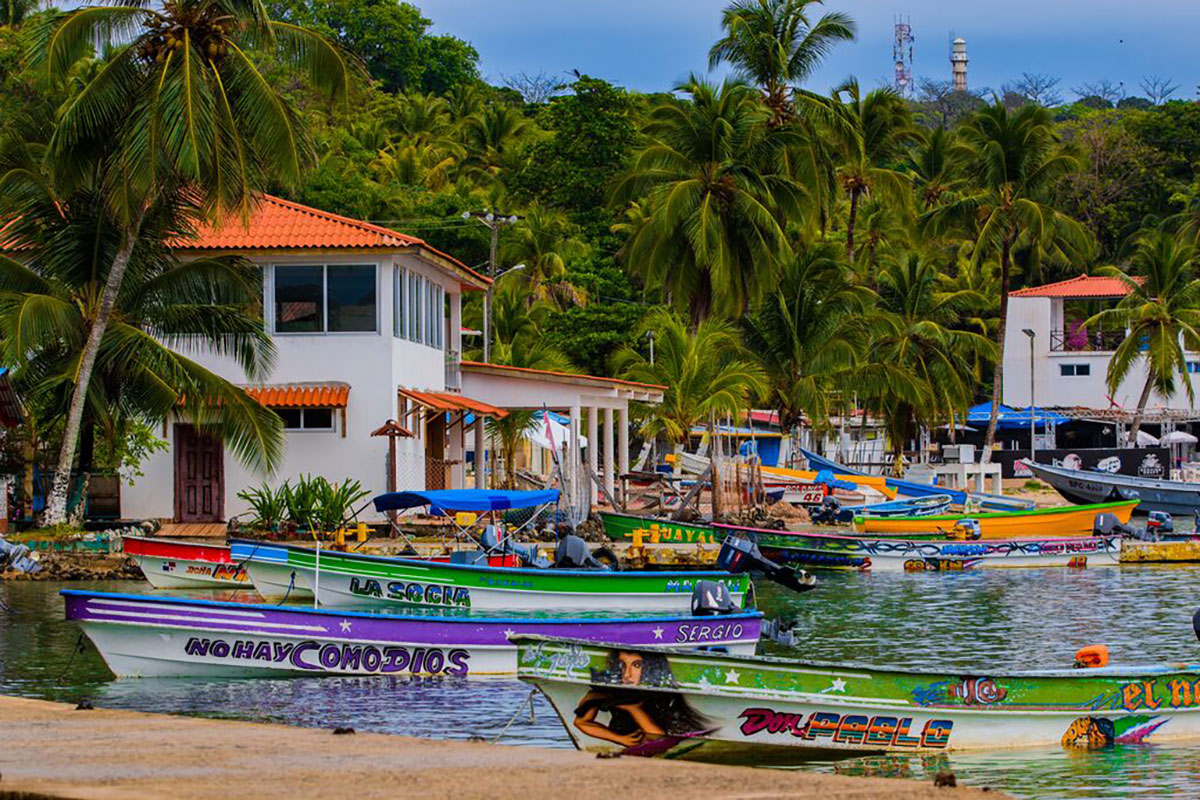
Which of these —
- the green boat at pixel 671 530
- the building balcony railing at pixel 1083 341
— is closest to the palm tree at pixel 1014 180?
the building balcony railing at pixel 1083 341

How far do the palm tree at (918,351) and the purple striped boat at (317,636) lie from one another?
3555cm

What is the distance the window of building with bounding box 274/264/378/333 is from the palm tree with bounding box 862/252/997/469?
23.8 metres

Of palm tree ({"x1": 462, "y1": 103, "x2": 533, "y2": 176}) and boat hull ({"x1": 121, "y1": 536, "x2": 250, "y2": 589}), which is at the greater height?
palm tree ({"x1": 462, "y1": 103, "x2": 533, "y2": 176})

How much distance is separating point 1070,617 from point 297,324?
55.5 ft

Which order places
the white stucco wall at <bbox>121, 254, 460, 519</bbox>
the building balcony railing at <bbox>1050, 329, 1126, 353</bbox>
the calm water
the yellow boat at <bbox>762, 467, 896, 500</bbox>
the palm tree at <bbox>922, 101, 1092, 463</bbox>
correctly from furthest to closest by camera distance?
the building balcony railing at <bbox>1050, 329, 1126, 353</bbox>, the palm tree at <bbox>922, 101, 1092, 463</bbox>, the yellow boat at <bbox>762, 467, 896, 500</bbox>, the white stucco wall at <bbox>121, 254, 460, 519</bbox>, the calm water

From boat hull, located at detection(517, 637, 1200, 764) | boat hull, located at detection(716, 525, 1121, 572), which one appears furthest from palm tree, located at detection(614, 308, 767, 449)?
boat hull, located at detection(517, 637, 1200, 764)

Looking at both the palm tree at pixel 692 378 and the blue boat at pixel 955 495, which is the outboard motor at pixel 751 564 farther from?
the blue boat at pixel 955 495

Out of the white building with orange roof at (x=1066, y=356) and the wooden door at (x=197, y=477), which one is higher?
the white building with orange roof at (x=1066, y=356)

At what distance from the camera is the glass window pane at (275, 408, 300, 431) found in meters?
34.2

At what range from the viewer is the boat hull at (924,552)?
3326 centimetres

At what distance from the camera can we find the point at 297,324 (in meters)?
33.9

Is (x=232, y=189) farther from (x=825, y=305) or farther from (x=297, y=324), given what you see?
(x=825, y=305)

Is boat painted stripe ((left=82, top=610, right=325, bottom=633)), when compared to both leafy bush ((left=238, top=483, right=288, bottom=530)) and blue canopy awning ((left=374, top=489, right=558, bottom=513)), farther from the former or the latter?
leafy bush ((left=238, top=483, right=288, bottom=530))

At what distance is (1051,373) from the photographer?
74.2 m
